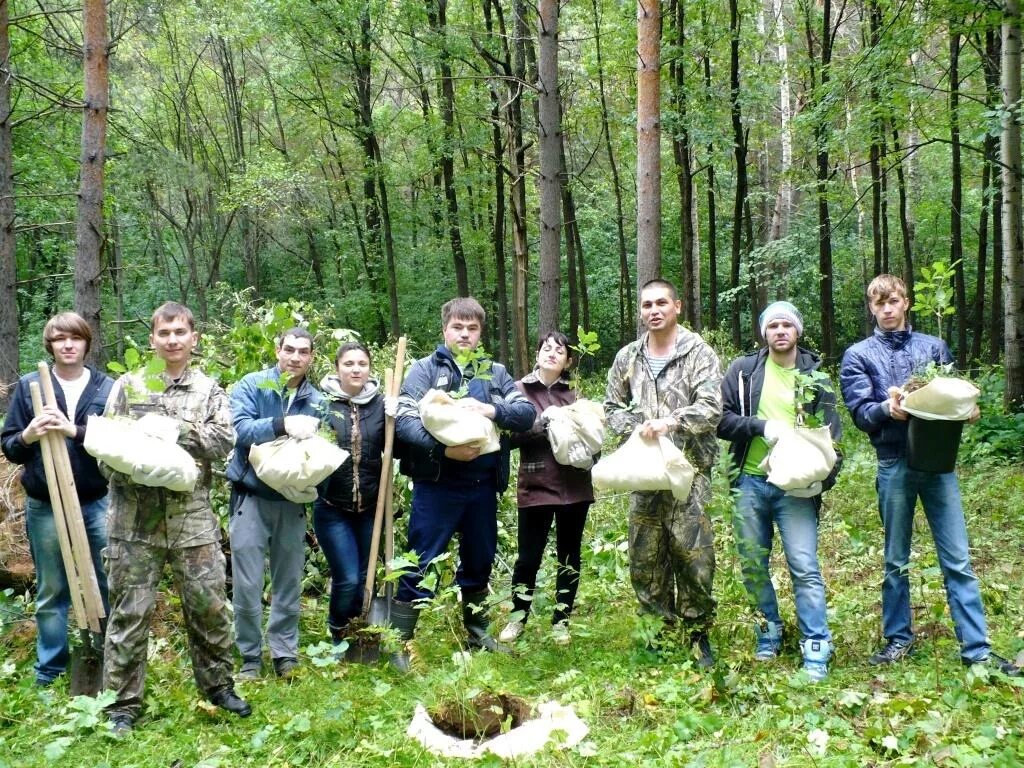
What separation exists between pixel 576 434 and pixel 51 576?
3028mm

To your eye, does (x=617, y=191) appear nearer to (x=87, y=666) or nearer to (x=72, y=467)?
(x=72, y=467)

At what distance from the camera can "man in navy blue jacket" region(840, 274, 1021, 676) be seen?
12.4 feet

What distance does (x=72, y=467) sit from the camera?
4.25m

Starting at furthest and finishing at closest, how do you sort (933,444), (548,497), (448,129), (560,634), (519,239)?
(448,129), (519,239), (548,497), (560,634), (933,444)

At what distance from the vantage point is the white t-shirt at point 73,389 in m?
4.21

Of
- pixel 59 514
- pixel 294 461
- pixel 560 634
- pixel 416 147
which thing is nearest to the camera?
pixel 59 514

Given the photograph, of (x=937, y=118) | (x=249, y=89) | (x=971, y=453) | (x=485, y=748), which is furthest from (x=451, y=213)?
(x=485, y=748)

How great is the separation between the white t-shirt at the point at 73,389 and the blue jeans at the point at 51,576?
54 cm

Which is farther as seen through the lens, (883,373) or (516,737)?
(883,373)

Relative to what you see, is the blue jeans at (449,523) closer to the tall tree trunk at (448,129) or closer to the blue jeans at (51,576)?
the blue jeans at (51,576)

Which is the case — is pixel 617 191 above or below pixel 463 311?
above

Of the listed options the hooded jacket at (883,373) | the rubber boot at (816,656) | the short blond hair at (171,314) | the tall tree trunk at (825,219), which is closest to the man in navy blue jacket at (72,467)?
the short blond hair at (171,314)

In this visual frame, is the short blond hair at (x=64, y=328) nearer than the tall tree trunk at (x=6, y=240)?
Yes

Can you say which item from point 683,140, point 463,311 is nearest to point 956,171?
Answer: point 683,140
